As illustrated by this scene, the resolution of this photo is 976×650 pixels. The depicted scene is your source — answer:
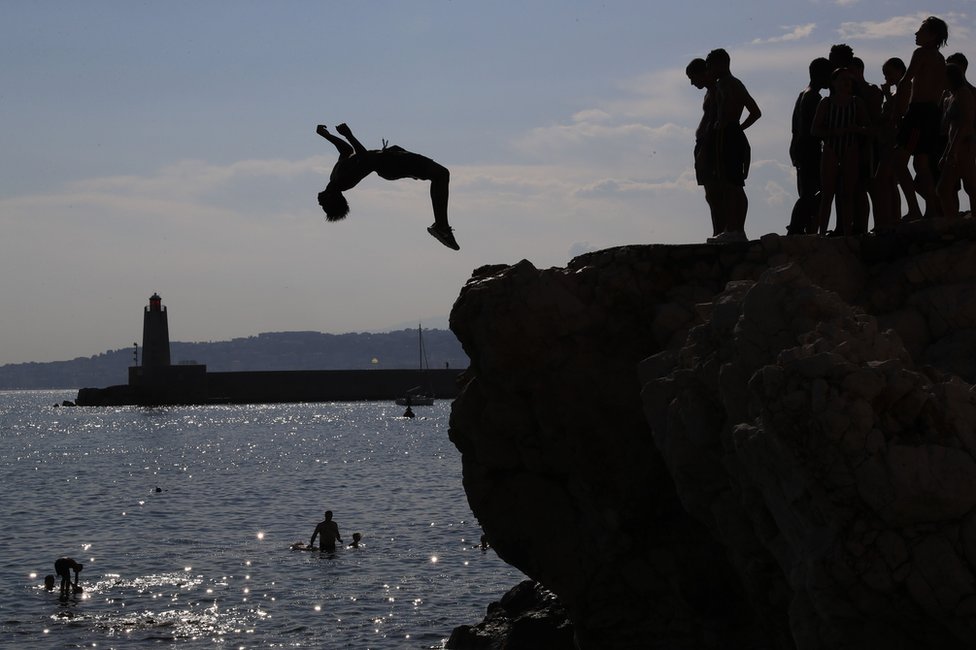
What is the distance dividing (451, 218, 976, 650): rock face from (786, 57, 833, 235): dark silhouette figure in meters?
1.59

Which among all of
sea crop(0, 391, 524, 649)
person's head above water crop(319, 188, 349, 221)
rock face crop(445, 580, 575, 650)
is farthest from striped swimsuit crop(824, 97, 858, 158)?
sea crop(0, 391, 524, 649)

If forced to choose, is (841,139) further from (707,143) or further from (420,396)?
(420,396)

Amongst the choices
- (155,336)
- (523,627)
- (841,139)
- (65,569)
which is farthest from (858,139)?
(155,336)

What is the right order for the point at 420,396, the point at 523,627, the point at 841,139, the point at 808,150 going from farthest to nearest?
the point at 420,396 < the point at 523,627 < the point at 808,150 < the point at 841,139

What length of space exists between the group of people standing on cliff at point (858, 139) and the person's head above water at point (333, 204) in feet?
13.1

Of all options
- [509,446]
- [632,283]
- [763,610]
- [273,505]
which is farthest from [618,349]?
[273,505]

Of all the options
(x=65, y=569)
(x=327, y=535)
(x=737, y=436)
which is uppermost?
(x=737, y=436)

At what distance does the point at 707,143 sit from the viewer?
1440 centimetres

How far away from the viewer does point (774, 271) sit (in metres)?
10.1

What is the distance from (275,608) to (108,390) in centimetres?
11291

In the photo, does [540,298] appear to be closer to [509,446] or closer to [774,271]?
[509,446]

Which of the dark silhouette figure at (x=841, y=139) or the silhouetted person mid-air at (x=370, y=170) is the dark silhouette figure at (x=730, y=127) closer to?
the dark silhouette figure at (x=841, y=139)

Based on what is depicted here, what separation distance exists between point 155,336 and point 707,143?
106029mm

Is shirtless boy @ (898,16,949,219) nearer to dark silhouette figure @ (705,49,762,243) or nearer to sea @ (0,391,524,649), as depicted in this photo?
dark silhouette figure @ (705,49,762,243)
